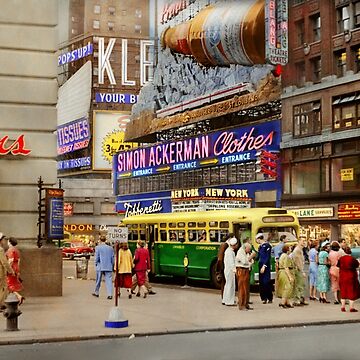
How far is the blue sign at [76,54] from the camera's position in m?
113

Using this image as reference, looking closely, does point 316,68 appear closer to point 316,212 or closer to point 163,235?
point 316,212

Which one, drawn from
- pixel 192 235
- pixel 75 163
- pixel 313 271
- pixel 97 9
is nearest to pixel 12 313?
pixel 313 271

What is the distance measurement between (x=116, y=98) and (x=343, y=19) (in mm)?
60357

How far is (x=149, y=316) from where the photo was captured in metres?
17.8

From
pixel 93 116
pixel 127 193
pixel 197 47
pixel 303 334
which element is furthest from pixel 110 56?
pixel 303 334

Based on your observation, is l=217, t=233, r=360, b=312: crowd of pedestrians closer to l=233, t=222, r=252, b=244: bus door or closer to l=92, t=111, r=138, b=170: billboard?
l=233, t=222, r=252, b=244: bus door

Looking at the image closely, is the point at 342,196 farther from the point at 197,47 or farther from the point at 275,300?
the point at 275,300

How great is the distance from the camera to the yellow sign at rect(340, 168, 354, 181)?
51.6 m

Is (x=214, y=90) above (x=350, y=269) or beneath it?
above

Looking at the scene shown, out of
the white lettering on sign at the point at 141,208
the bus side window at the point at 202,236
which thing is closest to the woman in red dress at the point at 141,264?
the bus side window at the point at 202,236

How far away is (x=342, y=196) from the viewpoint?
172 feet

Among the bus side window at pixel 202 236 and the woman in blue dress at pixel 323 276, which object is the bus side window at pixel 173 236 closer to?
the bus side window at pixel 202 236

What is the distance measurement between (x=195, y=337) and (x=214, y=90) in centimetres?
5684

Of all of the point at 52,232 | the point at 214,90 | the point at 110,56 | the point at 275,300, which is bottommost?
the point at 275,300
